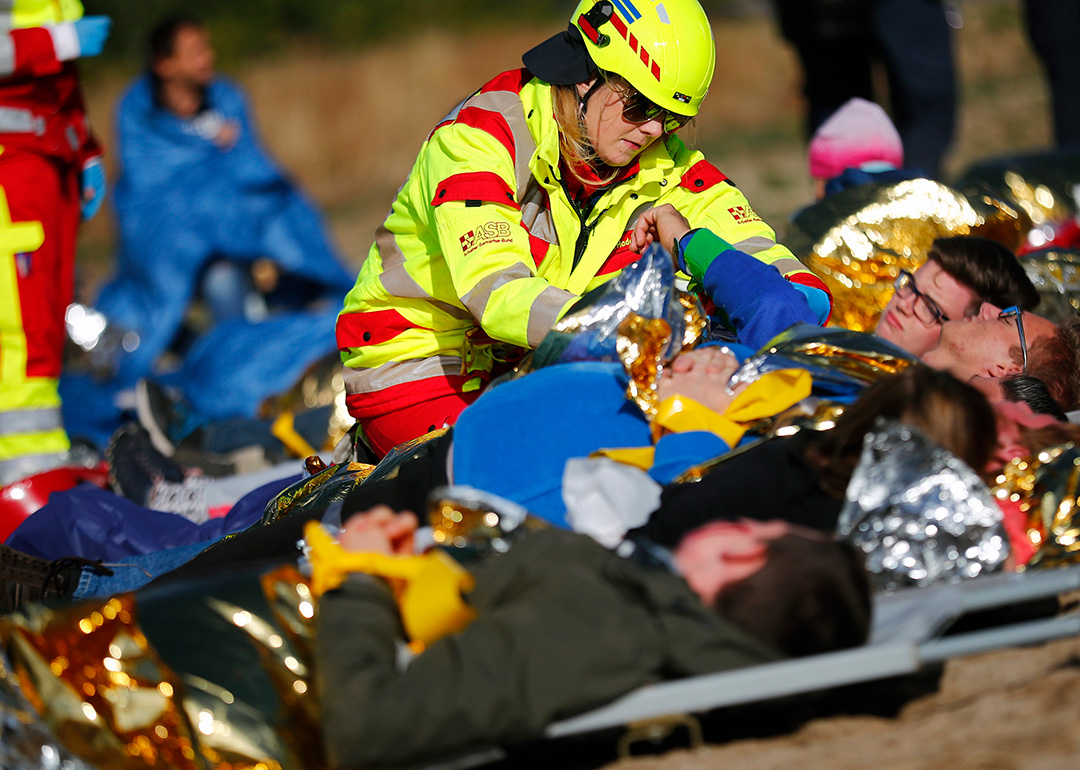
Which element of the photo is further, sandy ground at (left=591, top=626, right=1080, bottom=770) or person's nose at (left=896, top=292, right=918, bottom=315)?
person's nose at (left=896, top=292, right=918, bottom=315)

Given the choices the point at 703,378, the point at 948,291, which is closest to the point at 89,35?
the point at 703,378

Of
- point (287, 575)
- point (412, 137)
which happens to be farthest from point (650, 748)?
point (412, 137)

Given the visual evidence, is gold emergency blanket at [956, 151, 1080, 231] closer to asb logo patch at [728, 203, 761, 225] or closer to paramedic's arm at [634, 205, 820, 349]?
asb logo patch at [728, 203, 761, 225]

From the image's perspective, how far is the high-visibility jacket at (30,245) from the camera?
4102 millimetres

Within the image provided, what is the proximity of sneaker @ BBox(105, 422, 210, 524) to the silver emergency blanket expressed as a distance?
2347mm

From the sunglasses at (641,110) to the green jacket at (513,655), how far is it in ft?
4.46

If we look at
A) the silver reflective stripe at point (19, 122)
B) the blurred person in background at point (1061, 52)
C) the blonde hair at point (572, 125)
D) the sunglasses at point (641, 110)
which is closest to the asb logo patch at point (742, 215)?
the sunglasses at point (641, 110)

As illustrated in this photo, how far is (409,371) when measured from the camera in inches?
134

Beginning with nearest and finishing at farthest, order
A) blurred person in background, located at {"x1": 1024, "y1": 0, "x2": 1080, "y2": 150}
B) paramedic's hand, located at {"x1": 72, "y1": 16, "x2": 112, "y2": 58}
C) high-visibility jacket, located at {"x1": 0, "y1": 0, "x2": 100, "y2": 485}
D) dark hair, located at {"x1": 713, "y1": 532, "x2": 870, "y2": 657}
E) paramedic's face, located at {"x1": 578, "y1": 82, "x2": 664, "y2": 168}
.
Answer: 1. dark hair, located at {"x1": 713, "y1": 532, "x2": 870, "y2": 657}
2. paramedic's face, located at {"x1": 578, "y1": 82, "x2": 664, "y2": 168}
3. high-visibility jacket, located at {"x1": 0, "y1": 0, "x2": 100, "y2": 485}
4. paramedic's hand, located at {"x1": 72, "y1": 16, "x2": 112, "y2": 58}
5. blurred person in background, located at {"x1": 1024, "y1": 0, "x2": 1080, "y2": 150}

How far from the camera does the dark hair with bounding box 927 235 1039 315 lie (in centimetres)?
329

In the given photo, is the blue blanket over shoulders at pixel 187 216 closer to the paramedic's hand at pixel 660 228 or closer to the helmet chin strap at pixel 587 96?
the paramedic's hand at pixel 660 228

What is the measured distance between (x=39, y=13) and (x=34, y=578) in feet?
7.73

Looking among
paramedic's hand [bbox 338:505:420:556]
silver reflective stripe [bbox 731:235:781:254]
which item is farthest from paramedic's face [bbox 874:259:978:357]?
paramedic's hand [bbox 338:505:420:556]

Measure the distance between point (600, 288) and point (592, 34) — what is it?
701 millimetres
